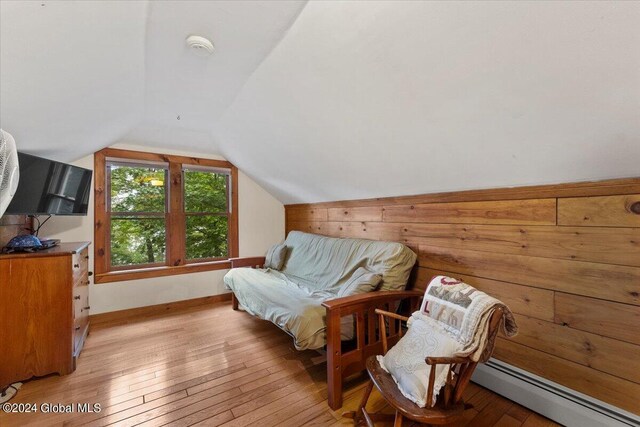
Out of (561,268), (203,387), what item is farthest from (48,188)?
(561,268)

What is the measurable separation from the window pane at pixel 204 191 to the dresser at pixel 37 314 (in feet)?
5.27

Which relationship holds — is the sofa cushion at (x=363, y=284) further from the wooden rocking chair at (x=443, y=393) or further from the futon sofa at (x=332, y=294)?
the wooden rocking chair at (x=443, y=393)

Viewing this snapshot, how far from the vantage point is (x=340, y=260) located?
263 cm

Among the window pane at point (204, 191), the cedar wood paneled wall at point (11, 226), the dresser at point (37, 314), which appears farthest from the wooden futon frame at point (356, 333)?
the window pane at point (204, 191)

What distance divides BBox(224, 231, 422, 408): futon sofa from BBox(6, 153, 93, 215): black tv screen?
1.60 meters

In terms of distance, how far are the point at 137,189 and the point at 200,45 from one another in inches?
94.6

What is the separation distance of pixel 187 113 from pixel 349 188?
A: 1.76 metres

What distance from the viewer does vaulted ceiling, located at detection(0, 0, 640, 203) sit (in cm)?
100

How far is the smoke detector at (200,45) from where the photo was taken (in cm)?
150

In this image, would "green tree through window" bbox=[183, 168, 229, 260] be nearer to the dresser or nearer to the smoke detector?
the dresser

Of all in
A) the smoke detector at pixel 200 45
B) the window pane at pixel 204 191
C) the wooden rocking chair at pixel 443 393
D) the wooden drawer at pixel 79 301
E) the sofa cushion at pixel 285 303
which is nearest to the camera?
the wooden rocking chair at pixel 443 393

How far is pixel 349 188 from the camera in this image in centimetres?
270

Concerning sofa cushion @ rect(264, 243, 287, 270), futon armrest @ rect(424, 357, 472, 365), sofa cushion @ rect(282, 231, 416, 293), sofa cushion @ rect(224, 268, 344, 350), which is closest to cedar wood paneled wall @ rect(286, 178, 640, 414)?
Result: sofa cushion @ rect(282, 231, 416, 293)

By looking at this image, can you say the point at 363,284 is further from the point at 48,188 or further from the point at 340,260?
the point at 48,188
